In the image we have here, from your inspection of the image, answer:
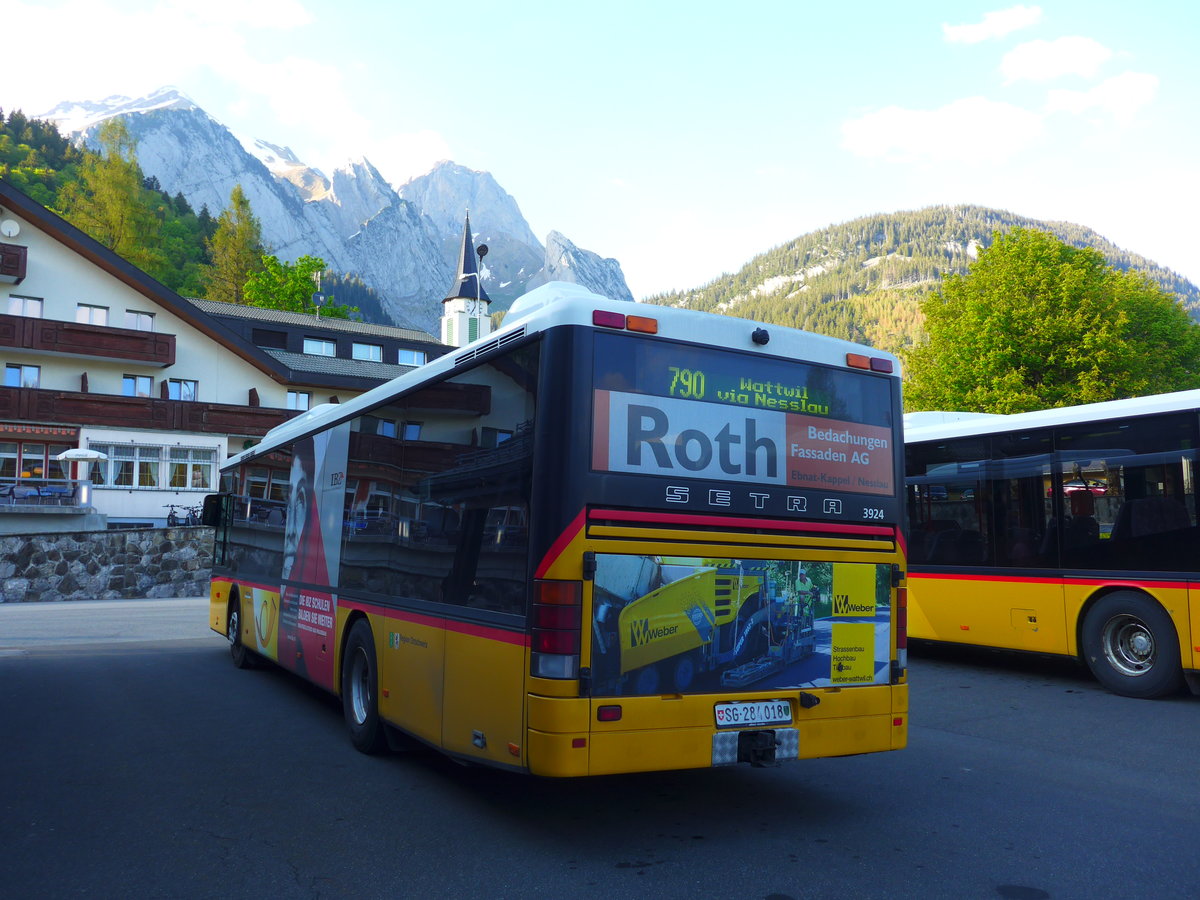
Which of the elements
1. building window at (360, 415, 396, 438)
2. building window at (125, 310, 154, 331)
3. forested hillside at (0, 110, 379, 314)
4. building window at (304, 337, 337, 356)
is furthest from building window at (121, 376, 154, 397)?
building window at (360, 415, 396, 438)

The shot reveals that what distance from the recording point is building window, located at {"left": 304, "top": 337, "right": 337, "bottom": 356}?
177 feet

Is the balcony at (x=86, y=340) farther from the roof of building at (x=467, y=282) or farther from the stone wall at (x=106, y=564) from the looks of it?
the roof of building at (x=467, y=282)

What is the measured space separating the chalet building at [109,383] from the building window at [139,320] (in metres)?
0.04

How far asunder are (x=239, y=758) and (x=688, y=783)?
334 cm

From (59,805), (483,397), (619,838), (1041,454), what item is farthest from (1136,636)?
(59,805)

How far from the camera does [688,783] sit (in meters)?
6.60

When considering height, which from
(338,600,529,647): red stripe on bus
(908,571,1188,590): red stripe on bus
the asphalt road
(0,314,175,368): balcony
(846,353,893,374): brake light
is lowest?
the asphalt road

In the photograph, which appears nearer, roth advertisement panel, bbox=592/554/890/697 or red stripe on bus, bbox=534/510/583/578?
red stripe on bus, bbox=534/510/583/578

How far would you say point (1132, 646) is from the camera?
32.7 ft

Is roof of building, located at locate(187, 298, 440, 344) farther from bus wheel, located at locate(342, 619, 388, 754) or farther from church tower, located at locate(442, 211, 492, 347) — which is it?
bus wheel, located at locate(342, 619, 388, 754)

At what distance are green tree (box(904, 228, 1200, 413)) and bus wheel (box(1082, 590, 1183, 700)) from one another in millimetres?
29522

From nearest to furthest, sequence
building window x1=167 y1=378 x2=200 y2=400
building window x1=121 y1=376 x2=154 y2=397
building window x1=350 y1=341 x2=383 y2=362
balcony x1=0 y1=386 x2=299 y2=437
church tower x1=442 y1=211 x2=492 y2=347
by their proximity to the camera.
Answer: balcony x1=0 y1=386 x2=299 y2=437 < building window x1=121 y1=376 x2=154 y2=397 < building window x1=167 y1=378 x2=200 y2=400 < building window x1=350 y1=341 x2=383 y2=362 < church tower x1=442 y1=211 x2=492 y2=347

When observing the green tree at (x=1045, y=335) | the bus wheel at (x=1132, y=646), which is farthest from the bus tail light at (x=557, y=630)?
the green tree at (x=1045, y=335)

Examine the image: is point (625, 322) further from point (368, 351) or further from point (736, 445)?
point (368, 351)
